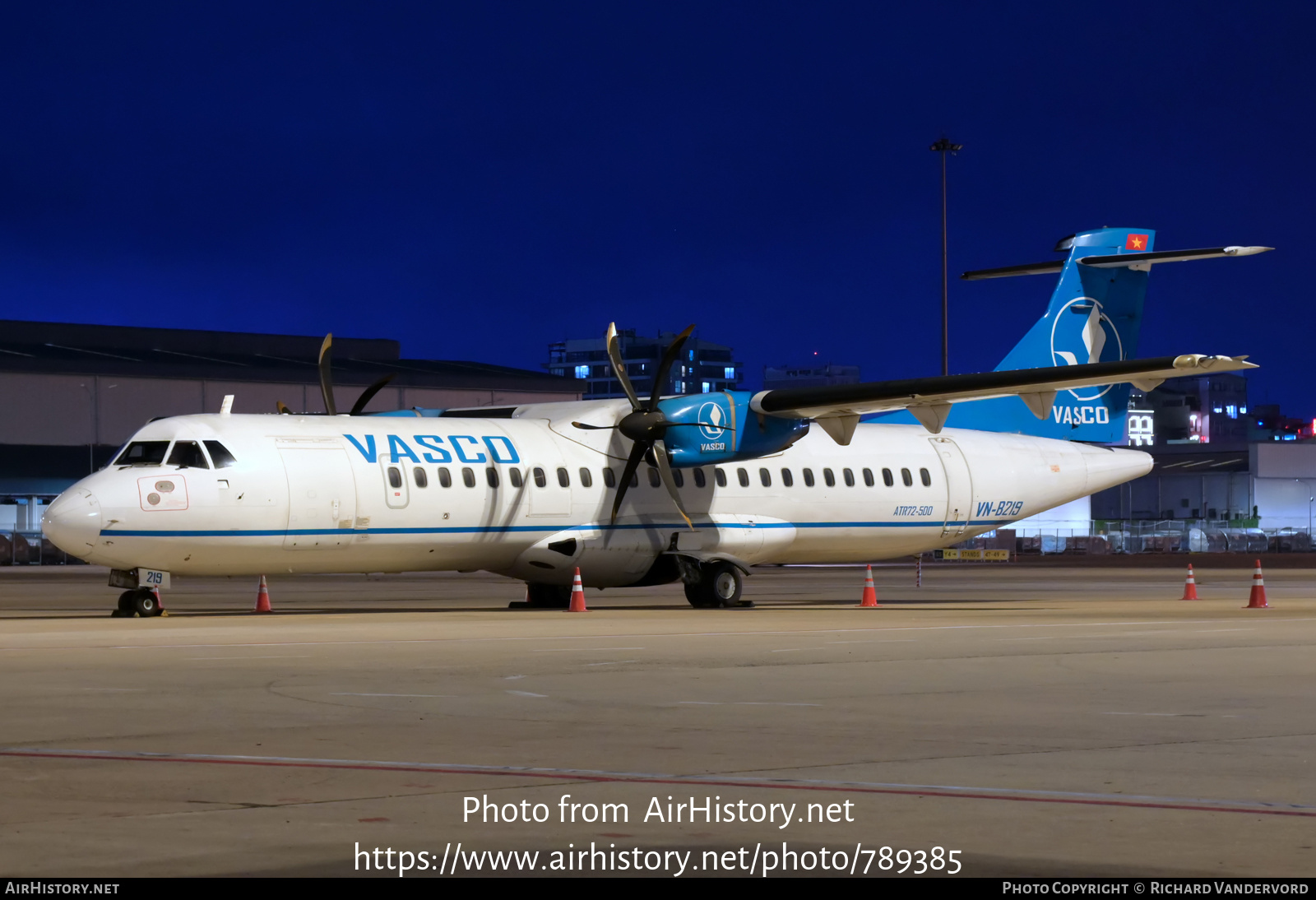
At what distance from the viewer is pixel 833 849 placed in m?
6.17

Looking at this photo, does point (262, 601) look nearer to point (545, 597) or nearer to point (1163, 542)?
point (545, 597)

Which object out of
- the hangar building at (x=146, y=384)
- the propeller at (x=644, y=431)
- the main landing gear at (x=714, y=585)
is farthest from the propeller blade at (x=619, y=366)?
the hangar building at (x=146, y=384)

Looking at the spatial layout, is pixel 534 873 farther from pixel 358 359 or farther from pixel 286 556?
pixel 358 359

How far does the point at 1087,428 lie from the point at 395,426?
47.5ft

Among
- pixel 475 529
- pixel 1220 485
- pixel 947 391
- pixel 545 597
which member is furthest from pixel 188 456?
pixel 1220 485

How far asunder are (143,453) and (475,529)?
16.7 feet

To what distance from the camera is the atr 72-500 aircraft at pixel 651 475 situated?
2288 cm

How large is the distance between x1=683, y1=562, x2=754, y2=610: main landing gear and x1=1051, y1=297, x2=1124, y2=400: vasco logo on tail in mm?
8752

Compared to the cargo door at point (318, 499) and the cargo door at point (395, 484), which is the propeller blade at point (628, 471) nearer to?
the cargo door at point (395, 484)

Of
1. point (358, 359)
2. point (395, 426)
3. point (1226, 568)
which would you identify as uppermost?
point (358, 359)

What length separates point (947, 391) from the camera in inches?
1014

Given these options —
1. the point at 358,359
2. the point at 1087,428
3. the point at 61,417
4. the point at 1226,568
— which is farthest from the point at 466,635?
the point at 358,359

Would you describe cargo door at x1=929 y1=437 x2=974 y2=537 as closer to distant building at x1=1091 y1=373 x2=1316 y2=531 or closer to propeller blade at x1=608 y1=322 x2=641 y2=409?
propeller blade at x1=608 y1=322 x2=641 y2=409

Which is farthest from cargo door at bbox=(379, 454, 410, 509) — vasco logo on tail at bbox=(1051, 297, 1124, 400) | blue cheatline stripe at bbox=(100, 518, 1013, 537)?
vasco logo on tail at bbox=(1051, 297, 1124, 400)
